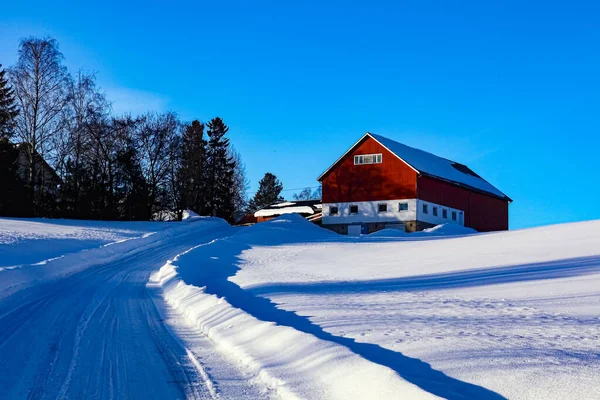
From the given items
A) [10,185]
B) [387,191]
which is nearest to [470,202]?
[387,191]

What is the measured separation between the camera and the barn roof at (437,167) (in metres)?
55.3

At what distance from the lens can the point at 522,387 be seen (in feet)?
18.4

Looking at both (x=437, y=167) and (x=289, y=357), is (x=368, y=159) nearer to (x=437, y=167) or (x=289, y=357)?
(x=437, y=167)

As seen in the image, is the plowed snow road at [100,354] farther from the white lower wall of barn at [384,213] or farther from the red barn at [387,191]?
the red barn at [387,191]

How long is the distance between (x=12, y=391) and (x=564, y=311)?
8.34 meters

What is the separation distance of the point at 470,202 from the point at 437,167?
4900 millimetres

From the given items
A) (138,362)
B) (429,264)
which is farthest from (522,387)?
(429,264)

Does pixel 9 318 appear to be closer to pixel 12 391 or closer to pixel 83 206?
pixel 12 391

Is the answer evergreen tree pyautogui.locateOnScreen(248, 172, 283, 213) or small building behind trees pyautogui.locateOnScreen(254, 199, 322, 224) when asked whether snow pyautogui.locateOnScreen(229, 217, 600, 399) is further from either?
evergreen tree pyautogui.locateOnScreen(248, 172, 283, 213)

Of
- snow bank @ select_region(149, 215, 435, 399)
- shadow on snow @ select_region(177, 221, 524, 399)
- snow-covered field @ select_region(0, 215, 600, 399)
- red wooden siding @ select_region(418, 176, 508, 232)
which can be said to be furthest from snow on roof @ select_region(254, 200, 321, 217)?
snow bank @ select_region(149, 215, 435, 399)

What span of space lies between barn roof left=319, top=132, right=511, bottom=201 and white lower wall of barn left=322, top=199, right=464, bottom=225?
271cm

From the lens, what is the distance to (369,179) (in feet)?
181

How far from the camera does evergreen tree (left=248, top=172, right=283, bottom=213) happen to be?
112 m

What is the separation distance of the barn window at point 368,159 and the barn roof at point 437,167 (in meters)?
1.04
